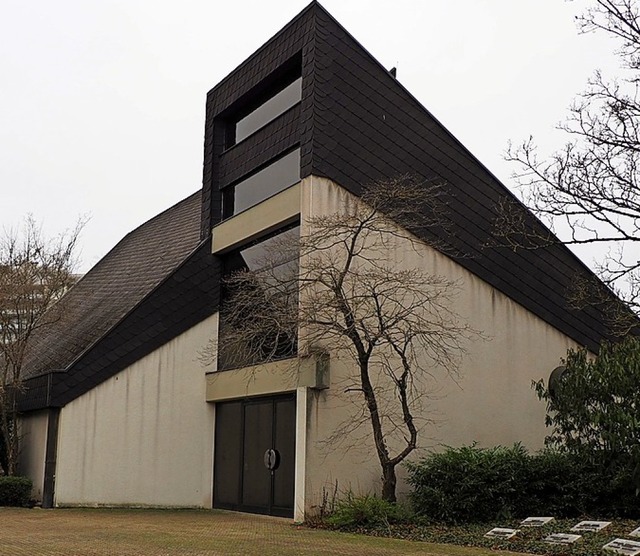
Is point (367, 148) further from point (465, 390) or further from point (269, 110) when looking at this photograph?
point (465, 390)

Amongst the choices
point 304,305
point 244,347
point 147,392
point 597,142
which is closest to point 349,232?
point 304,305

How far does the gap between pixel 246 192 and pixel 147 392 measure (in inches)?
202

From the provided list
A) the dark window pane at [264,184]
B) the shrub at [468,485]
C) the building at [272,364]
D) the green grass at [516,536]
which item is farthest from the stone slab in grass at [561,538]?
the dark window pane at [264,184]

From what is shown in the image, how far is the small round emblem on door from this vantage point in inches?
744

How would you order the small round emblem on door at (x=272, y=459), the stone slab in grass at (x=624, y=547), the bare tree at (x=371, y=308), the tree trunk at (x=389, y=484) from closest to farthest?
1. the stone slab in grass at (x=624, y=547)
2. the tree trunk at (x=389, y=484)
3. the bare tree at (x=371, y=308)
4. the small round emblem on door at (x=272, y=459)

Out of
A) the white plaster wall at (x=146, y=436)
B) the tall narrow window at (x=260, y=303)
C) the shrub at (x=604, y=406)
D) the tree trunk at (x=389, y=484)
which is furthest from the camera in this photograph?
the white plaster wall at (x=146, y=436)

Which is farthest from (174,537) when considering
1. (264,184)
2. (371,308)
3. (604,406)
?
(264,184)

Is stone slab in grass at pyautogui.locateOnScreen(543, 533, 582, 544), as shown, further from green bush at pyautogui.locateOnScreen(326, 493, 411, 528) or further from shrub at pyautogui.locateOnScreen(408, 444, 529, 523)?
green bush at pyautogui.locateOnScreen(326, 493, 411, 528)

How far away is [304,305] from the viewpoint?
17.0 m

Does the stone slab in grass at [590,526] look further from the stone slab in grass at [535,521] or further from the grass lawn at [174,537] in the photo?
the grass lawn at [174,537]

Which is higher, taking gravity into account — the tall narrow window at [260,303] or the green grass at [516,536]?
the tall narrow window at [260,303]

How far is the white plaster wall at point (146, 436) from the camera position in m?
20.4

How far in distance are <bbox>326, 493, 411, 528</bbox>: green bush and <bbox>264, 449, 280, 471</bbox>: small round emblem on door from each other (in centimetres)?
284

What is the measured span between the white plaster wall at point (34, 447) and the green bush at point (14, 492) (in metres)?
0.37
